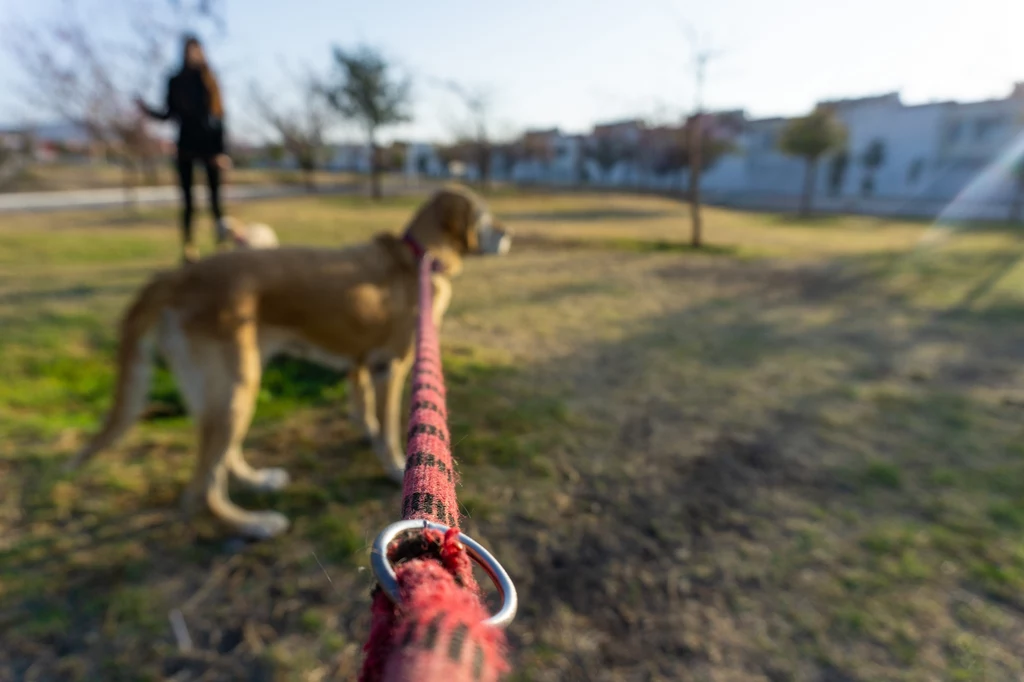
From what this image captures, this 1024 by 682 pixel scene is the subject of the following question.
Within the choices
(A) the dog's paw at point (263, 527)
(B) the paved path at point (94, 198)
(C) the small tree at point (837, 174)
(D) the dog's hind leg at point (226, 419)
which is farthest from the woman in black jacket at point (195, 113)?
(C) the small tree at point (837, 174)

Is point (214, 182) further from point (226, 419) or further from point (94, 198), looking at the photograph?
point (94, 198)

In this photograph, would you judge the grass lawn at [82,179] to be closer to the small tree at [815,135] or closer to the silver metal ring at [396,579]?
the silver metal ring at [396,579]

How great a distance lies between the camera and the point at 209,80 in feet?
14.6

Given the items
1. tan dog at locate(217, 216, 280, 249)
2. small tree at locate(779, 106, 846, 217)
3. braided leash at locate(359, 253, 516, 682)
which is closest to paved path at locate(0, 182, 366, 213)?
tan dog at locate(217, 216, 280, 249)

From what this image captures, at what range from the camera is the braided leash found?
48 centimetres

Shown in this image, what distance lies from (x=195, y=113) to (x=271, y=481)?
3.31 m

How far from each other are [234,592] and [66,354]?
3013 mm

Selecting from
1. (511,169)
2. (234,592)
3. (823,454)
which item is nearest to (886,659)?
(823,454)

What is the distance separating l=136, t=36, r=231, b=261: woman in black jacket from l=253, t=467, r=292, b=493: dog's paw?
2328mm

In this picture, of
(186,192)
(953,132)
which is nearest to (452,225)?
(186,192)

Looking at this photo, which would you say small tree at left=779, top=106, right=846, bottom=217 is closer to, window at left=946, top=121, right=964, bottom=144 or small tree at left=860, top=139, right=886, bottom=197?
small tree at left=860, top=139, right=886, bottom=197

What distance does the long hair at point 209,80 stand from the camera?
14.3 ft

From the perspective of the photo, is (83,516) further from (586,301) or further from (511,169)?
(511,169)

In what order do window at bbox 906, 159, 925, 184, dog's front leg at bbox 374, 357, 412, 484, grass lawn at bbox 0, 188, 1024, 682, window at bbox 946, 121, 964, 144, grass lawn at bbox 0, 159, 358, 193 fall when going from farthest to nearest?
1. window at bbox 906, 159, 925, 184
2. window at bbox 946, 121, 964, 144
3. grass lawn at bbox 0, 159, 358, 193
4. dog's front leg at bbox 374, 357, 412, 484
5. grass lawn at bbox 0, 188, 1024, 682
